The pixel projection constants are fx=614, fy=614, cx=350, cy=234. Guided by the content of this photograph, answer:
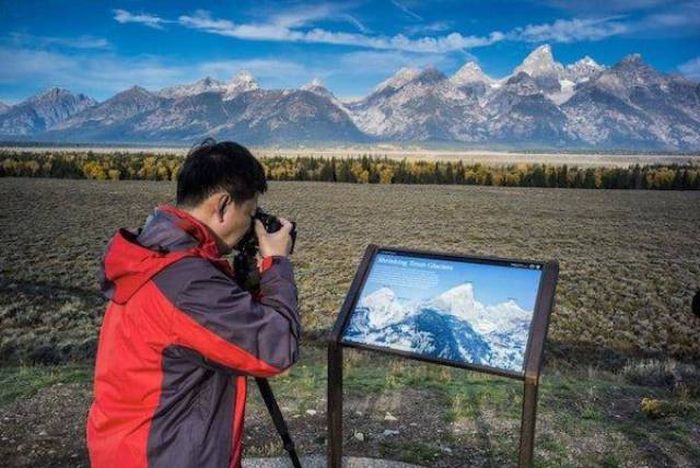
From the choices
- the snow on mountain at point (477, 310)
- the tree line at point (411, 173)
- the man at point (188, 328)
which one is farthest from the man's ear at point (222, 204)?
the tree line at point (411, 173)

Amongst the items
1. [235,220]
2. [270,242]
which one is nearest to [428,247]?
[270,242]

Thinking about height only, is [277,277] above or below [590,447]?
above

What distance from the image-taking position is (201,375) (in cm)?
248

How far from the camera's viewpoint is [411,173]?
72.8 meters

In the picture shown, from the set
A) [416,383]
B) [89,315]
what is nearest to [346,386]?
[416,383]

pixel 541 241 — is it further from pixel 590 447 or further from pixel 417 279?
pixel 417 279

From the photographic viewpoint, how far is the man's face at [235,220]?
2.58 metres

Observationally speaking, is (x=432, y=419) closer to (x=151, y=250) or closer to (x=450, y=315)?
(x=450, y=315)

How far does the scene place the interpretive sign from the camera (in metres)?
3.64

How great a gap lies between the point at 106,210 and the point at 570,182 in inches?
2020

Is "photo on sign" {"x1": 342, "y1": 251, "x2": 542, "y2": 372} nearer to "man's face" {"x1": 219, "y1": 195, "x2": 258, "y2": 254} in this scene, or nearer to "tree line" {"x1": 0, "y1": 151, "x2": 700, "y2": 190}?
"man's face" {"x1": 219, "y1": 195, "x2": 258, "y2": 254}

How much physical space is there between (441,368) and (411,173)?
6525 centimetres

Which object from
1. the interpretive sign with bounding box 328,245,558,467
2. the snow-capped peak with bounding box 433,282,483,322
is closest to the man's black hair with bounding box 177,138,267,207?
the interpretive sign with bounding box 328,245,558,467

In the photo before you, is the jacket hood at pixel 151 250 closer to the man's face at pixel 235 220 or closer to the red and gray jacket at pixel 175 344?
the red and gray jacket at pixel 175 344
